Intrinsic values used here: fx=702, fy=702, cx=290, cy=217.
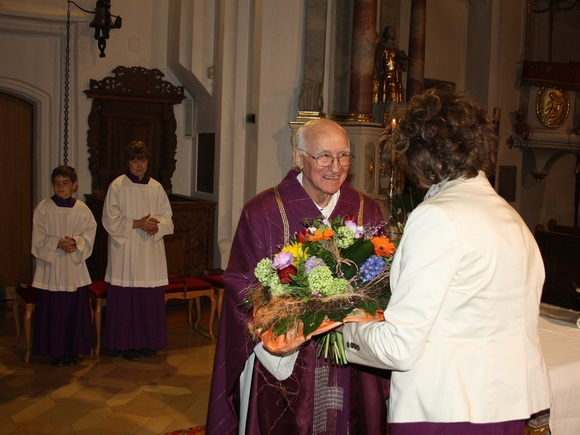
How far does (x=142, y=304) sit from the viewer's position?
6.39 metres

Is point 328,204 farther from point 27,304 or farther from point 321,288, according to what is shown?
point 27,304

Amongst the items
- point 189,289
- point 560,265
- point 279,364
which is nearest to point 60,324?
point 189,289

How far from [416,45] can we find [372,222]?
22.0 feet

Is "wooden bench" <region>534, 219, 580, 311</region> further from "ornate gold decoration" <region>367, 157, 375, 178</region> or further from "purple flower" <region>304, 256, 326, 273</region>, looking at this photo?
"purple flower" <region>304, 256, 326, 273</region>

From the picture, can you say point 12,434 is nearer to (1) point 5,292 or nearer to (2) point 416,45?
(1) point 5,292

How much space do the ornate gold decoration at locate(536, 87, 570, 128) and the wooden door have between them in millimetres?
7485

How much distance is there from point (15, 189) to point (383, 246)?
7339 millimetres

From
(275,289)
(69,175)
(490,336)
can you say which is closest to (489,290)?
(490,336)

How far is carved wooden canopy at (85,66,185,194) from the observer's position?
888cm

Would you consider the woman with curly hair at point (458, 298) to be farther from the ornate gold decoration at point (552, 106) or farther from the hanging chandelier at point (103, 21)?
the ornate gold decoration at point (552, 106)

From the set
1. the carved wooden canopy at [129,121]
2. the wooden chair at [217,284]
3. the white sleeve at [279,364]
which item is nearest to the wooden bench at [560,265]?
the wooden chair at [217,284]

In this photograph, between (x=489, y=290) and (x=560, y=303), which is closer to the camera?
(x=489, y=290)

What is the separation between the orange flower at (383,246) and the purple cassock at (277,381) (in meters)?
0.67

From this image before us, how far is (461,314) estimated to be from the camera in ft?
6.47
